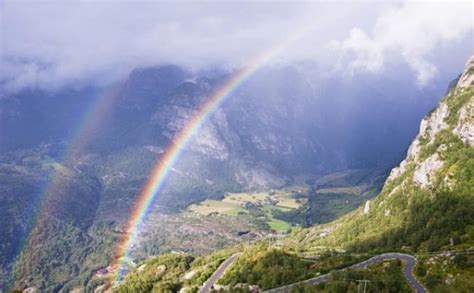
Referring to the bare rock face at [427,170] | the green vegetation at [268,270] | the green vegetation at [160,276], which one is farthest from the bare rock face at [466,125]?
the green vegetation at [160,276]

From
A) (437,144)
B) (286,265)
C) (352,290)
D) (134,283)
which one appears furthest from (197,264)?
(437,144)

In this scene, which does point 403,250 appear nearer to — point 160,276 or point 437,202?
point 437,202

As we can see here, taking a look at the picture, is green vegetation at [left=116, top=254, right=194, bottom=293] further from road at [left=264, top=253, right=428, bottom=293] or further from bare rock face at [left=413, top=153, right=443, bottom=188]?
bare rock face at [left=413, top=153, right=443, bottom=188]

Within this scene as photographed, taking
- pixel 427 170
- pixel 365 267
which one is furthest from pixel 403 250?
pixel 427 170

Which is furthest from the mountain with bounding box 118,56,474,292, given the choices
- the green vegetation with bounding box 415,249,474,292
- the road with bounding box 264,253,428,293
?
the road with bounding box 264,253,428,293

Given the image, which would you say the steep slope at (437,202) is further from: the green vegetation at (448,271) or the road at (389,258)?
the green vegetation at (448,271)

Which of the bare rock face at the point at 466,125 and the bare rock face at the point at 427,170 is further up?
the bare rock face at the point at 466,125

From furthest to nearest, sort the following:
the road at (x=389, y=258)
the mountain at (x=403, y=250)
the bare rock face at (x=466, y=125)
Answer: the bare rock face at (x=466, y=125), the mountain at (x=403, y=250), the road at (x=389, y=258)

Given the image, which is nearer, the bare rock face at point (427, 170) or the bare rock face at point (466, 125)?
the bare rock face at point (466, 125)
